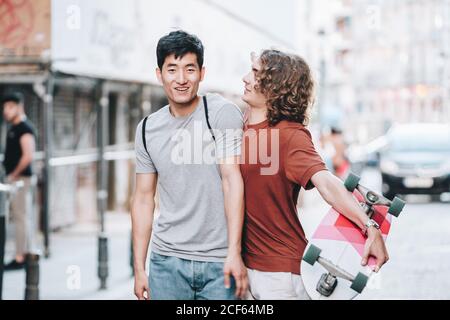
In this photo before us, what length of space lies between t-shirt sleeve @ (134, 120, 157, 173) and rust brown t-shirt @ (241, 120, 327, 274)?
1.46ft

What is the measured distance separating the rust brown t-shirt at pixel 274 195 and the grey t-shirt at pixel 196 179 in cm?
10

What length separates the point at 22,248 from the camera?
10531 millimetres

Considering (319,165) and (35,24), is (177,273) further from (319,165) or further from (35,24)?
(35,24)

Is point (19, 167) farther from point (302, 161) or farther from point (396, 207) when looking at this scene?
point (396, 207)

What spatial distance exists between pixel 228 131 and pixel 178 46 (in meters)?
0.42

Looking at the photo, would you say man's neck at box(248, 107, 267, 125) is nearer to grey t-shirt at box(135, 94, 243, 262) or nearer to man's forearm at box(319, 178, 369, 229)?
grey t-shirt at box(135, 94, 243, 262)

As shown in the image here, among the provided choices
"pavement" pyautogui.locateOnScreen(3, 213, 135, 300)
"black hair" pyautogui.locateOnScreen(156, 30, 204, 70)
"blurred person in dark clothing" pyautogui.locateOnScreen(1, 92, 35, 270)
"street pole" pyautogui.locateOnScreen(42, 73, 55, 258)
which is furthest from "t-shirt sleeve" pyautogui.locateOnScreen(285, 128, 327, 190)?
"street pole" pyautogui.locateOnScreen(42, 73, 55, 258)

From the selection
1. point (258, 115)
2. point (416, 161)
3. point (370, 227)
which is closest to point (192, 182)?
point (258, 115)

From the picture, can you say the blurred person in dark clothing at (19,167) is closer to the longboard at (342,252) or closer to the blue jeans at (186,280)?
the blue jeans at (186,280)

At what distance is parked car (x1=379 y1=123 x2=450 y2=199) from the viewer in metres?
20.1

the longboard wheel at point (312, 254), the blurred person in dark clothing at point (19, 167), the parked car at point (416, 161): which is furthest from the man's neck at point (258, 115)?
the parked car at point (416, 161)

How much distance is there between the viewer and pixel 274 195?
12.5ft
